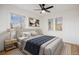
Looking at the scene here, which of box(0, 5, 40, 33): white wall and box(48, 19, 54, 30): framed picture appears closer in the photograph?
box(0, 5, 40, 33): white wall

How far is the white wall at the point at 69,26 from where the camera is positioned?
1.09 m

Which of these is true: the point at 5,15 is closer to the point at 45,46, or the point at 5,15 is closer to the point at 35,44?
the point at 35,44

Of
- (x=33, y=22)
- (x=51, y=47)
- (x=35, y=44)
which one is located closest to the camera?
Result: (x=51, y=47)

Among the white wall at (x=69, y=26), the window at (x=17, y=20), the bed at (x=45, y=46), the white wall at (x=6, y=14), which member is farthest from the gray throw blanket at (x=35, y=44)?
the white wall at (x=6, y=14)

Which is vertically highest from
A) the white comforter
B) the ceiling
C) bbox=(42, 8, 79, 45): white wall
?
the ceiling

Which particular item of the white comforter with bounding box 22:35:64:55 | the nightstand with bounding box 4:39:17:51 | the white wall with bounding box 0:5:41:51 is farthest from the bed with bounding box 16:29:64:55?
the white wall with bounding box 0:5:41:51

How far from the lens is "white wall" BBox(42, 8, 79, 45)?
1094mm

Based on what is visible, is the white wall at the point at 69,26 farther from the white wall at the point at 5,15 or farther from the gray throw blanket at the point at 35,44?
the white wall at the point at 5,15

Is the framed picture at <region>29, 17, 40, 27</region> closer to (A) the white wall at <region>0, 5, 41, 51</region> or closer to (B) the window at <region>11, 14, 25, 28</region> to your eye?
(B) the window at <region>11, 14, 25, 28</region>

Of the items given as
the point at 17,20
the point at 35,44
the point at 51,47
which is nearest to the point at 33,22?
the point at 17,20

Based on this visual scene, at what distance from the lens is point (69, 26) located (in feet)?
3.82

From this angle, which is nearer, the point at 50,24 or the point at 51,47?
the point at 51,47

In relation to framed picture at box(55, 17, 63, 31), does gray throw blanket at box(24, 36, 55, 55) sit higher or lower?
lower
